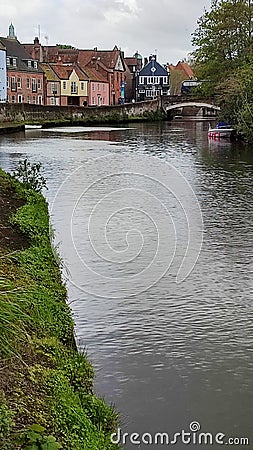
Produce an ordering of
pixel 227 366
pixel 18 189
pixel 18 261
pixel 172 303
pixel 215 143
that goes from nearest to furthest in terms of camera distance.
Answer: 1. pixel 227 366
2. pixel 18 261
3. pixel 172 303
4. pixel 18 189
5. pixel 215 143

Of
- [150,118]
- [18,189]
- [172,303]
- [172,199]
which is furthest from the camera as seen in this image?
[150,118]

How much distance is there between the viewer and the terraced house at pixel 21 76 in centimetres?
6844

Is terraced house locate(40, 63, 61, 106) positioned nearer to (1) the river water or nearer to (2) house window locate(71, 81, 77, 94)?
(2) house window locate(71, 81, 77, 94)

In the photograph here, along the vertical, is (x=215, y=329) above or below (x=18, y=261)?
below

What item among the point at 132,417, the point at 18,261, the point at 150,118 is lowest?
the point at 132,417

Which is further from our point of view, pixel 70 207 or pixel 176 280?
pixel 70 207

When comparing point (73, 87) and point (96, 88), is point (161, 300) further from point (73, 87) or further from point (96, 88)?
point (96, 88)

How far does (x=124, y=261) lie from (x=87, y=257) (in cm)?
64

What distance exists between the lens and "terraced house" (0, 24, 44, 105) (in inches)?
2694

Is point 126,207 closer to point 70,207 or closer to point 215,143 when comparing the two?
point 70,207

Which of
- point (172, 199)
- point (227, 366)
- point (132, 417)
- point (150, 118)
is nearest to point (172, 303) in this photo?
point (227, 366)

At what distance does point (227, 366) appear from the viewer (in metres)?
7.59

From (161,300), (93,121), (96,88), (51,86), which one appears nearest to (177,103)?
(96,88)

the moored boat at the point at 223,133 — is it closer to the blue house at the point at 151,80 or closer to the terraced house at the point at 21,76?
the terraced house at the point at 21,76
